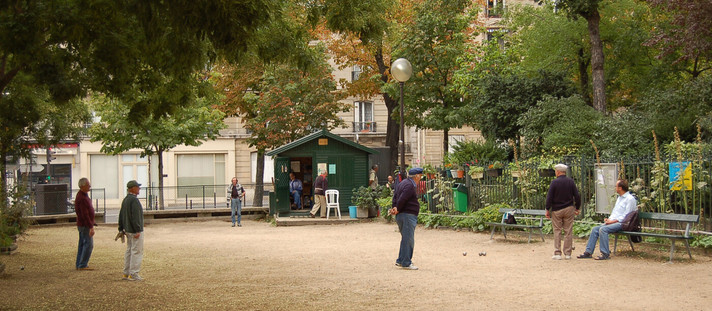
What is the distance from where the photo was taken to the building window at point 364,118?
155ft

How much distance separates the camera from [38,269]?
12938 millimetres

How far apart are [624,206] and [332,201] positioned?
14401 mm

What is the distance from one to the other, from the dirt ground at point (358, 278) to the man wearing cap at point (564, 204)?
1.14 ft

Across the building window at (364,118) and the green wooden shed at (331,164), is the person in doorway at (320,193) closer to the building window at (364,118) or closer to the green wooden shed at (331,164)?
the green wooden shed at (331,164)

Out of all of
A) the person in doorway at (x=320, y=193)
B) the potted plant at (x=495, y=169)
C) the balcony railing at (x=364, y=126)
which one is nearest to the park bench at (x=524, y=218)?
the potted plant at (x=495, y=169)

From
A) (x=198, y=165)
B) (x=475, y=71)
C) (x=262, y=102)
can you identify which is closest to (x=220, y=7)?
(x=475, y=71)

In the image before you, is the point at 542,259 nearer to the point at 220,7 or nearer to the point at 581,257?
the point at 581,257

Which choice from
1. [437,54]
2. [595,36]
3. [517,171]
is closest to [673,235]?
[517,171]

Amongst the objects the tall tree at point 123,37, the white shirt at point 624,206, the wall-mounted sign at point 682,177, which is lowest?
the white shirt at point 624,206

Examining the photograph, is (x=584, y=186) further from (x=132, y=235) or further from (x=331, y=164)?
(x=331, y=164)

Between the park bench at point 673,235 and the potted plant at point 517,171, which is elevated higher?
the potted plant at point 517,171

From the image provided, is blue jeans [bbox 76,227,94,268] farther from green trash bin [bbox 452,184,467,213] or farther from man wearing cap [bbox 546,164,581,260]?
green trash bin [bbox 452,184,467,213]

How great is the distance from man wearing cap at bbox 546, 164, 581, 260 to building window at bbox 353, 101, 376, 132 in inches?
1364

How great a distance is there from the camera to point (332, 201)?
26062mm
